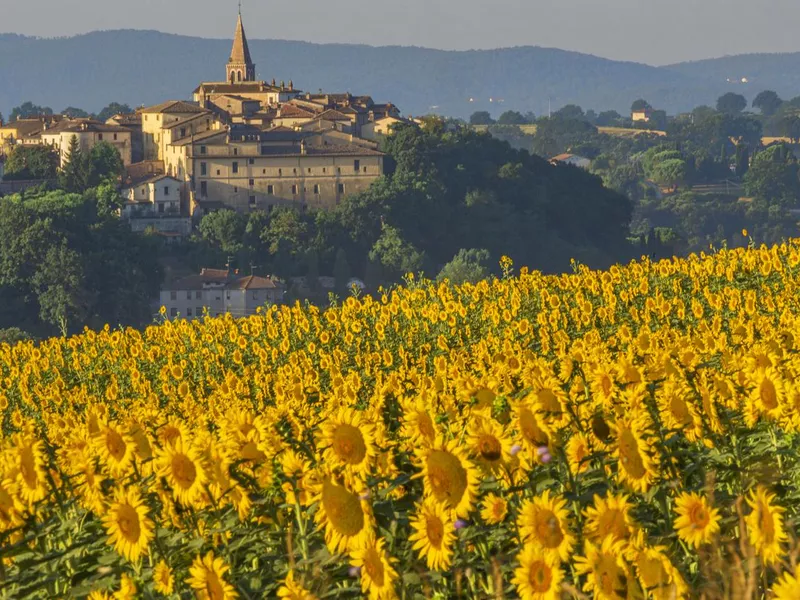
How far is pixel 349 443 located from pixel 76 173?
125 m

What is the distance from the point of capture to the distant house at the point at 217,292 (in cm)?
10656

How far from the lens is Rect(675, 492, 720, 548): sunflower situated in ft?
19.8

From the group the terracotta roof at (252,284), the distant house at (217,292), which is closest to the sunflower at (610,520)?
the distant house at (217,292)

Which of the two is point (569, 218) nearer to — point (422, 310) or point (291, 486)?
point (422, 310)

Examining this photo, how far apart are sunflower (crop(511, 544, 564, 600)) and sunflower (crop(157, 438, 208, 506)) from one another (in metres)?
1.46

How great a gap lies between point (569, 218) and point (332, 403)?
126106 mm

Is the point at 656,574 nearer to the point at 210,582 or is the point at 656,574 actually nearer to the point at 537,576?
the point at 537,576

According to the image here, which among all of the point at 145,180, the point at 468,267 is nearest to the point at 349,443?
the point at 468,267

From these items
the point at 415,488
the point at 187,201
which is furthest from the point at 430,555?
the point at 187,201

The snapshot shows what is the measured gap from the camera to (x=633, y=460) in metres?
6.54

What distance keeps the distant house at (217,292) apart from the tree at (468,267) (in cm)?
1094

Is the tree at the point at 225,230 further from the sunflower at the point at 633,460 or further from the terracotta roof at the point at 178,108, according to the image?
the sunflower at the point at 633,460

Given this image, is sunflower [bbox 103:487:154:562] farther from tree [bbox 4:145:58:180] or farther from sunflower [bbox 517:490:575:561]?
tree [bbox 4:145:58:180]

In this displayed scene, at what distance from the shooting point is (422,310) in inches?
840
